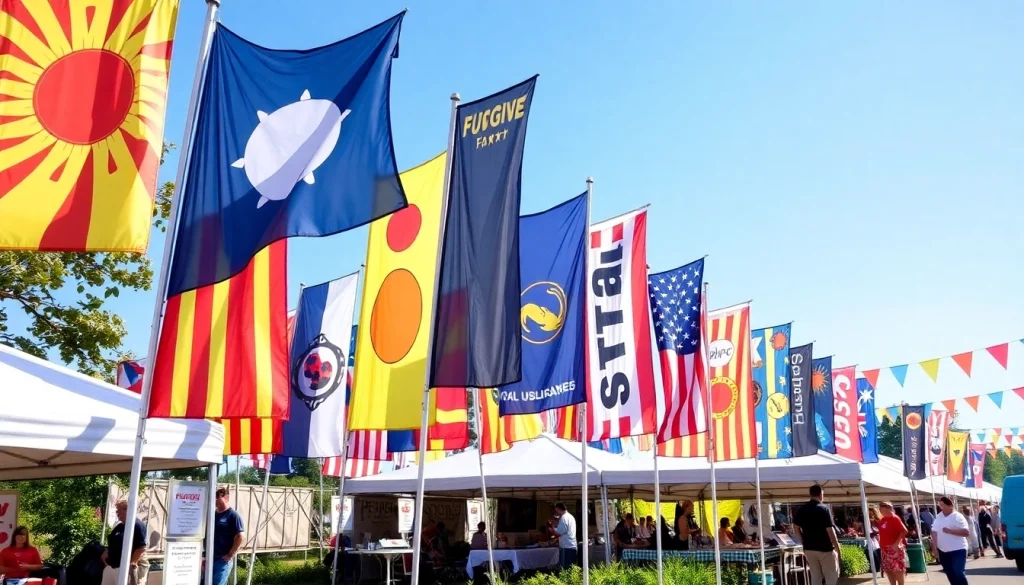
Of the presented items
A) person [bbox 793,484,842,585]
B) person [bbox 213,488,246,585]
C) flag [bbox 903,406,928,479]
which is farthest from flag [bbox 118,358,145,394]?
flag [bbox 903,406,928,479]

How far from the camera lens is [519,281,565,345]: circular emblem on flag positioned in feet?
32.0

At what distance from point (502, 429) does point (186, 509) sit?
17.7 ft

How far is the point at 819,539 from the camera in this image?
1191 cm

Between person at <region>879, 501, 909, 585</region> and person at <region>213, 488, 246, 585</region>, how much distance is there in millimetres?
9027

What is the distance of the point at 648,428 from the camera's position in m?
10.2

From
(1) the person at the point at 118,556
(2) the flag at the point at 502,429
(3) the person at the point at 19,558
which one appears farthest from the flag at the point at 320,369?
(3) the person at the point at 19,558

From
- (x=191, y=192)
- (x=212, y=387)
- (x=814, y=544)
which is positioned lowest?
(x=814, y=544)

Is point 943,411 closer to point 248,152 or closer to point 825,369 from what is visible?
point 825,369

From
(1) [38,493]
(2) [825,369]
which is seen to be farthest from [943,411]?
(1) [38,493]

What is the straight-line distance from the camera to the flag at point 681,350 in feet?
37.4

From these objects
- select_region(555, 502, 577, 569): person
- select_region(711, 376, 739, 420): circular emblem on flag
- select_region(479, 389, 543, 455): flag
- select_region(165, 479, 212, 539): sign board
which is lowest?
select_region(555, 502, 577, 569): person

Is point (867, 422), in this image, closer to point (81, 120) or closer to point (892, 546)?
point (892, 546)

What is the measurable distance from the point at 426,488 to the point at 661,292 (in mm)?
6924

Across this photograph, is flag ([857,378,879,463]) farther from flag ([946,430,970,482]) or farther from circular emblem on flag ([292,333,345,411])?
circular emblem on flag ([292,333,345,411])
